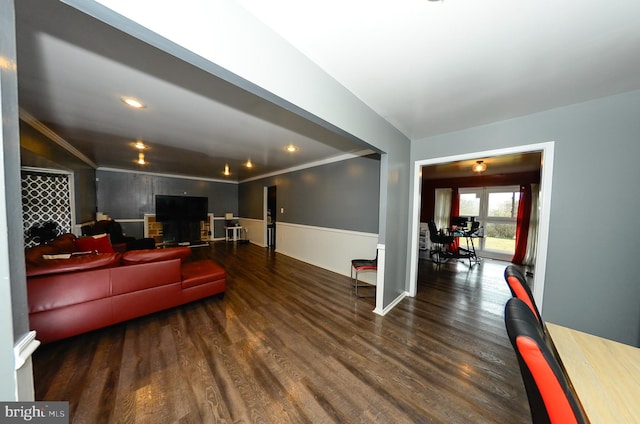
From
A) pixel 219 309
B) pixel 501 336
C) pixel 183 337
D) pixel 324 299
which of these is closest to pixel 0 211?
pixel 183 337

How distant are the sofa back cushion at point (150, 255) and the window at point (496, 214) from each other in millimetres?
7275

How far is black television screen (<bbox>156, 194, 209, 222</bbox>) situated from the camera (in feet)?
21.5

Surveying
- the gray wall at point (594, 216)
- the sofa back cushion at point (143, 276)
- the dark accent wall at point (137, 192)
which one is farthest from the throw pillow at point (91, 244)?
the gray wall at point (594, 216)

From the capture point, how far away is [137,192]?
6.25 metres

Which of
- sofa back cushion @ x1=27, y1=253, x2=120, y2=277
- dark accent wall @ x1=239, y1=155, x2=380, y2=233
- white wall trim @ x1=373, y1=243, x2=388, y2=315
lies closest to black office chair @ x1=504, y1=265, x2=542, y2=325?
white wall trim @ x1=373, y1=243, x2=388, y2=315

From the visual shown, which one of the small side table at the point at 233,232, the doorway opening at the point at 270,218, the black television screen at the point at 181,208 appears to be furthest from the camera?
the small side table at the point at 233,232

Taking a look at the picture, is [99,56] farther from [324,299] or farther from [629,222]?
[629,222]

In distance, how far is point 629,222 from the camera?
1.76m

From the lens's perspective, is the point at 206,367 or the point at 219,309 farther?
the point at 219,309

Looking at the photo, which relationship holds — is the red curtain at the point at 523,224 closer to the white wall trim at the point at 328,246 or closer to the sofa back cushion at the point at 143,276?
the white wall trim at the point at 328,246

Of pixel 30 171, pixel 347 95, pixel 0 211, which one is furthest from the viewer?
pixel 30 171

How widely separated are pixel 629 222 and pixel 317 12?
10.1 ft

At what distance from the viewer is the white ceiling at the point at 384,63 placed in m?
1.12

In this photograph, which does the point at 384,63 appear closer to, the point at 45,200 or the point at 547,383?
the point at 547,383
